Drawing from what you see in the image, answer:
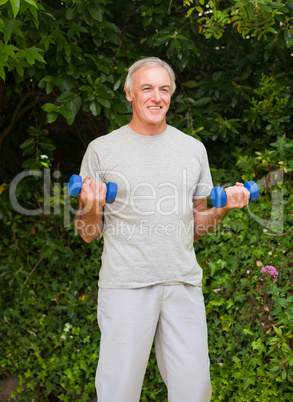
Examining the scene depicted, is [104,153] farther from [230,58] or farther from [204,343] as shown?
[230,58]

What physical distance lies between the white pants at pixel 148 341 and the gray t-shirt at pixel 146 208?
0.23 feet

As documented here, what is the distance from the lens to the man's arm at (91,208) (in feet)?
6.77

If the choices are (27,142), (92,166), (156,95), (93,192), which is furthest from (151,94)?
(27,142)

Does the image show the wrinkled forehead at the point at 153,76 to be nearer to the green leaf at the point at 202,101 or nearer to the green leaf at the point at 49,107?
the green leaf at the point at 49,107

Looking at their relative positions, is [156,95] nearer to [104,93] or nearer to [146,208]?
[146,208]

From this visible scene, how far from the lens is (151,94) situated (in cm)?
227

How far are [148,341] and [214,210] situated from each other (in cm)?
69

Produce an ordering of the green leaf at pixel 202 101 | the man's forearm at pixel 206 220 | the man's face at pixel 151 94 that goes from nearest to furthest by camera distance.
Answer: the man's face at pixel 151 94, the man's forearm at pixel 206 220, the green leaf at pixel 202 101

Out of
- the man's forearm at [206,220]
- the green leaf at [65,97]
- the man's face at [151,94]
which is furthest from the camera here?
the green leaf at [65,97]

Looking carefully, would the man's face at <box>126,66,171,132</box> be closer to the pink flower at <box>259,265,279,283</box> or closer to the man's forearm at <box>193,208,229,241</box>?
the man's forearm at <box>193,208,229,241</box>

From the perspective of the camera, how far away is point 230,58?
4.17 meters

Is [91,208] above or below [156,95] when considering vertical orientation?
below

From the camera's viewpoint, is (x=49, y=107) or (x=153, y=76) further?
(x=49, y=107)

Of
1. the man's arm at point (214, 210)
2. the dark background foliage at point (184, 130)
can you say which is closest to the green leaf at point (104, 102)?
the dark background foliage at point (184, 130)
